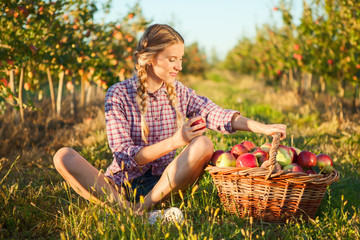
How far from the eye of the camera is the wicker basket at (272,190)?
212cm

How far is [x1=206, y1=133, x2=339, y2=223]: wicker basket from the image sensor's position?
2.12 metres

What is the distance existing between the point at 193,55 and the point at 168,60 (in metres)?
13.7

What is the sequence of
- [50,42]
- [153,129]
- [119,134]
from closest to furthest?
[119,134]
[153,129]
[50,42]

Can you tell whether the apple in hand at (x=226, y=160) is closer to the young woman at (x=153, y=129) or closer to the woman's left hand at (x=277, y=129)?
the young woman at (x=153, y=129)

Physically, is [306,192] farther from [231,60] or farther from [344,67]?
[231,60]

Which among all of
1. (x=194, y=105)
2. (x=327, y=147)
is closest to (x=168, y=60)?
(x=194, y=105)

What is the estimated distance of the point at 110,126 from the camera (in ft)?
8.11

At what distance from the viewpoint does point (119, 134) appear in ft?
8.02

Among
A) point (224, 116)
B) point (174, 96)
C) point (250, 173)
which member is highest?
point (174, 96)

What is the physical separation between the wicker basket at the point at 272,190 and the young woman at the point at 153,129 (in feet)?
0.74

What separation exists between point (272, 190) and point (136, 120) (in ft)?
3.34

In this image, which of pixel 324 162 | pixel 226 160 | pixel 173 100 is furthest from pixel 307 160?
pixel 173 100

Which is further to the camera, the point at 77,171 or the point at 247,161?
the point at 77,171

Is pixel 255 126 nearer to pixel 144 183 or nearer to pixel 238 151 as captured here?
pixel 238 151
